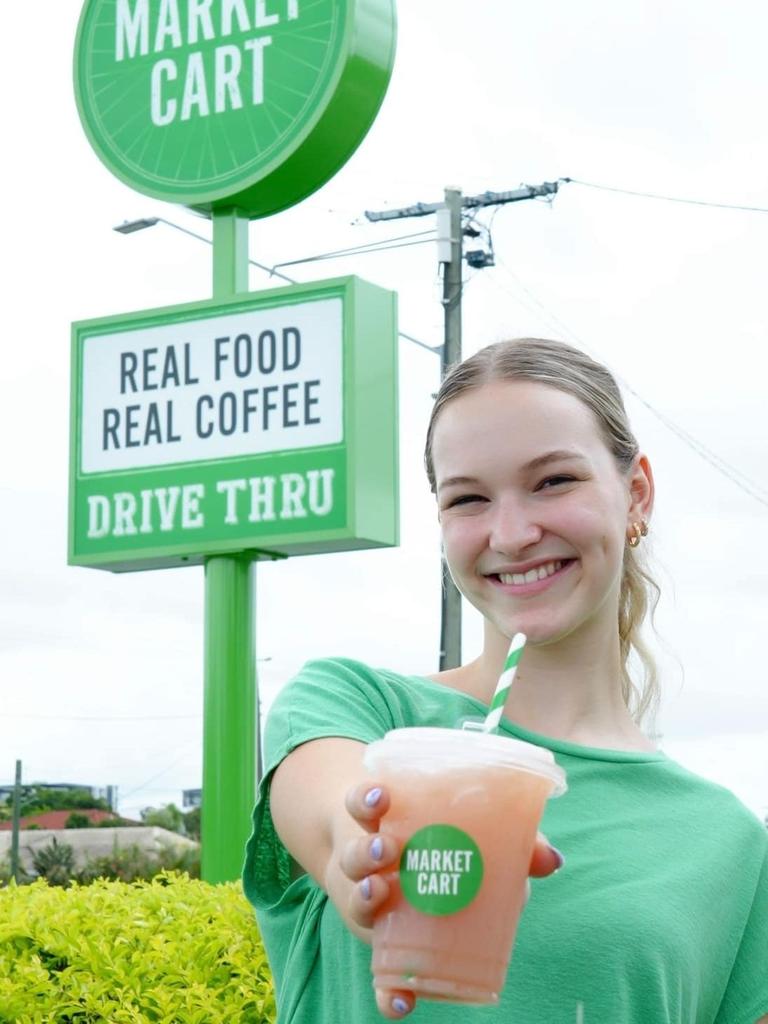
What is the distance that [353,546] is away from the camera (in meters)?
7.79

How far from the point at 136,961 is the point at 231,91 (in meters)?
5.01

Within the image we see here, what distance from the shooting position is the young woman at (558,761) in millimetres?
2148

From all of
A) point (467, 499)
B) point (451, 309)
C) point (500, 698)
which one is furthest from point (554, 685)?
point (451, 309)

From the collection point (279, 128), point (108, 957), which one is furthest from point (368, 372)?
point (108, 957)

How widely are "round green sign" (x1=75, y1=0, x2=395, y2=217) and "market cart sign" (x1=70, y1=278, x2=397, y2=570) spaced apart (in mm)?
760

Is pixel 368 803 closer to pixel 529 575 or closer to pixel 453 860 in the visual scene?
pixel 453 860

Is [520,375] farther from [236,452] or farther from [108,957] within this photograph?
[236,452]

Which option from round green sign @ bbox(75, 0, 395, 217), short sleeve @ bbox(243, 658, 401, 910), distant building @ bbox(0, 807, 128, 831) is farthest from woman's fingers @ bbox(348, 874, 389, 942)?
distant building @ bbox(0, 807, 128, 831)

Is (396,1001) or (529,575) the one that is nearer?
(396,1001)

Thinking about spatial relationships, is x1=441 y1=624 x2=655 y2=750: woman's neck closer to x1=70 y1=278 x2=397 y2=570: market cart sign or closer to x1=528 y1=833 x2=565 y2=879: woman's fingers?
x1=528 y1=833 x2=565 y2=879: woman's fingers

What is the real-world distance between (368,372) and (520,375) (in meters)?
5.48

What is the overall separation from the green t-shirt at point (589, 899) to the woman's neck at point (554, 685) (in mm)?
57

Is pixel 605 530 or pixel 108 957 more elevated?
pixel 605 530

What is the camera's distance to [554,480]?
2.33 m
